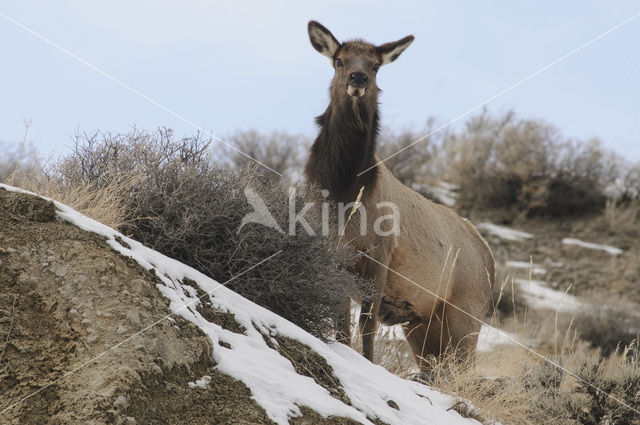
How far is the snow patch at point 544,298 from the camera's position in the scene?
1632cm

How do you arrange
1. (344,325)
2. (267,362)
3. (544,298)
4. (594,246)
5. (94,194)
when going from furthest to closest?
(594,246), (544,298), (344,325), (94,194), (267,362)

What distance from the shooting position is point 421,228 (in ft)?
23.7

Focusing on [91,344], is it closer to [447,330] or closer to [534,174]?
[447,330]

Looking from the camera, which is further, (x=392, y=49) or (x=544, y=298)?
(x=544, y=298)

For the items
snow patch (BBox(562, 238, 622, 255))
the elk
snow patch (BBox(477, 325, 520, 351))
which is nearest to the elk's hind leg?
the elk

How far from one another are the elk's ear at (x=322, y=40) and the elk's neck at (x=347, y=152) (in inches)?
22.4

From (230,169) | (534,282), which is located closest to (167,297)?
(230,169)

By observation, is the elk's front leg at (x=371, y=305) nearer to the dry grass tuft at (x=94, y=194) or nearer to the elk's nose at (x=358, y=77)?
the elk's nose at (x=358, y=77)

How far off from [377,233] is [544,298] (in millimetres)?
11893

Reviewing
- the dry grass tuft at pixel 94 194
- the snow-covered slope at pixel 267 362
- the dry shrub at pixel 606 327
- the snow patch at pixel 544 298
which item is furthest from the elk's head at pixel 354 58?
the snow patch at pixel 544 298

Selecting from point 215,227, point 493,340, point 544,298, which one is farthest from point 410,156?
point 215,227

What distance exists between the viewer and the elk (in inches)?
252

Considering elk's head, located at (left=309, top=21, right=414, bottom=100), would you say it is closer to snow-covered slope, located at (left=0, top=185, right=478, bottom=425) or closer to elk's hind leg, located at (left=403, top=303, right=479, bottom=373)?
elk's hind leg, located at (left=403, top=303, right=479, bottom=373)

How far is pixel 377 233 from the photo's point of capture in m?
6.50
